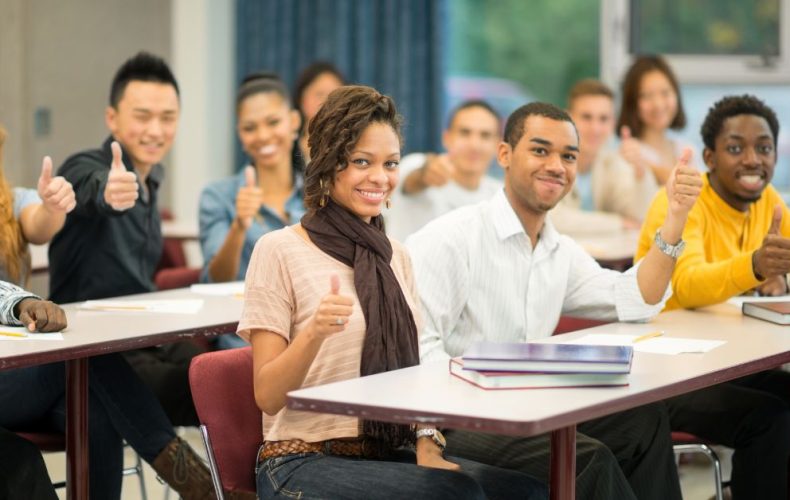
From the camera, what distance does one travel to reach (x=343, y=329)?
2262 mm

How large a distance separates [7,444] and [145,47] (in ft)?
14.6

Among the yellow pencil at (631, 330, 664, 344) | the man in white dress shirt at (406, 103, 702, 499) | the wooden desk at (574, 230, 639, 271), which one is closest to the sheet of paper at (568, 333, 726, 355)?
the yellow pencil at (631, 330, 664, 344)

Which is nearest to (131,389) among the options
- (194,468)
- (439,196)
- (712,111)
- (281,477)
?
(194,468)

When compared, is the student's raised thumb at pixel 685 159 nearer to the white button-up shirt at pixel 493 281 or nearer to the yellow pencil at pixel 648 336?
the white button-up shirt at pixel 493 281

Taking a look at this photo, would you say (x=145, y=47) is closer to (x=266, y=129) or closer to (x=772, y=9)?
(x=266, y=129)

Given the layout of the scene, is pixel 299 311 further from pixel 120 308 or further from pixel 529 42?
pixel 529 42

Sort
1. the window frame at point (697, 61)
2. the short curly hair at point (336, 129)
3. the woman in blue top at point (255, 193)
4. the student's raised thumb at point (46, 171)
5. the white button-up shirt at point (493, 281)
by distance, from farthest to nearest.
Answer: the window frame at point (697, 61) → the woman in blue top at point (255, 193) → the student's raised thumb at point (46, 171) → the white button-up shirt at point (493, 281) → the short curly hair at point (336, 129)

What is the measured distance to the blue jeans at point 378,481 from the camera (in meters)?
2.16

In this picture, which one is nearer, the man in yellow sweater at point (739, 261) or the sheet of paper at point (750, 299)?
the man in yellow sweater at point (739, 261)

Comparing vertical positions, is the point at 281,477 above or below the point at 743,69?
below

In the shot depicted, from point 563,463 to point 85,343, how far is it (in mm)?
1166

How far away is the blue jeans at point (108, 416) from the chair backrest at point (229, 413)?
2.54 ft

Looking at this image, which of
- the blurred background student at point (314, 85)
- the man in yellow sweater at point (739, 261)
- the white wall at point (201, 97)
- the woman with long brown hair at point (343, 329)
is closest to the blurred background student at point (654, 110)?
the blurred background student at point (314, 85)

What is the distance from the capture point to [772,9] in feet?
20.9
